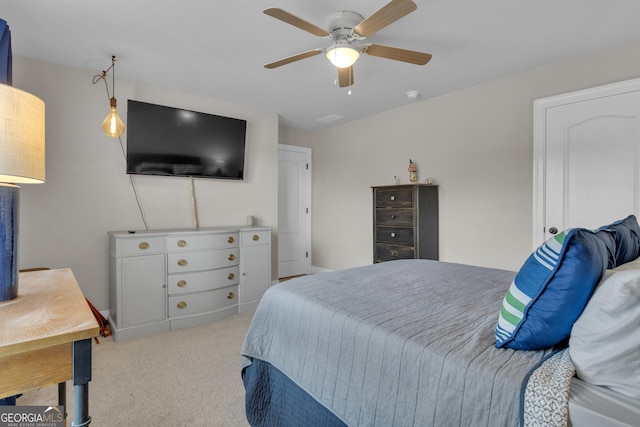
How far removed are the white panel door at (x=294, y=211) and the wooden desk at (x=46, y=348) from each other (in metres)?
4.16

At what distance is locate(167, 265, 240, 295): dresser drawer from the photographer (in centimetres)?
308

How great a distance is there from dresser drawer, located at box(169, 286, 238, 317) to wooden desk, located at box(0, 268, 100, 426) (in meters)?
2.21

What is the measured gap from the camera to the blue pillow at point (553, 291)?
0.87 m

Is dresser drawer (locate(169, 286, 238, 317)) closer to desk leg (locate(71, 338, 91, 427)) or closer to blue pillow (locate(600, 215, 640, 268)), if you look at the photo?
desk leg (locate(71, 338, 91, 427))

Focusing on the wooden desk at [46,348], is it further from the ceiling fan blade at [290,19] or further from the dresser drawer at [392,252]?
the dresser drawer at [392,252]

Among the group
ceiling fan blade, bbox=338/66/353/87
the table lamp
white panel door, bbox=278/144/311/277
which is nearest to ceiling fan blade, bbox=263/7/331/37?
ceiling fan blade, bbox=338/66/353/87

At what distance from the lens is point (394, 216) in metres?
3.74

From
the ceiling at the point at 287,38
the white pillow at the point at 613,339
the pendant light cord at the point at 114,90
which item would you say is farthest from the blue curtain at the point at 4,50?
the white pillow at the point at 613,339

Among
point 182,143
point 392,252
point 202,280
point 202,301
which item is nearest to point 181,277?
point 202,280

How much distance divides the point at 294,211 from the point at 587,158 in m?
3.71

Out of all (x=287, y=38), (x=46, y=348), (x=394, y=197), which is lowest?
(x=46, y=348)

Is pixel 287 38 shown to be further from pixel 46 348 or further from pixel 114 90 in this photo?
pixel 46 348

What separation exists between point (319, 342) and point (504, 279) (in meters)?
1.25

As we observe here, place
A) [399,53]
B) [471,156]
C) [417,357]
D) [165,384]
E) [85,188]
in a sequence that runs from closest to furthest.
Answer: [417,357] < [165,384] < [399,53] < [85,188] < [471,156]
